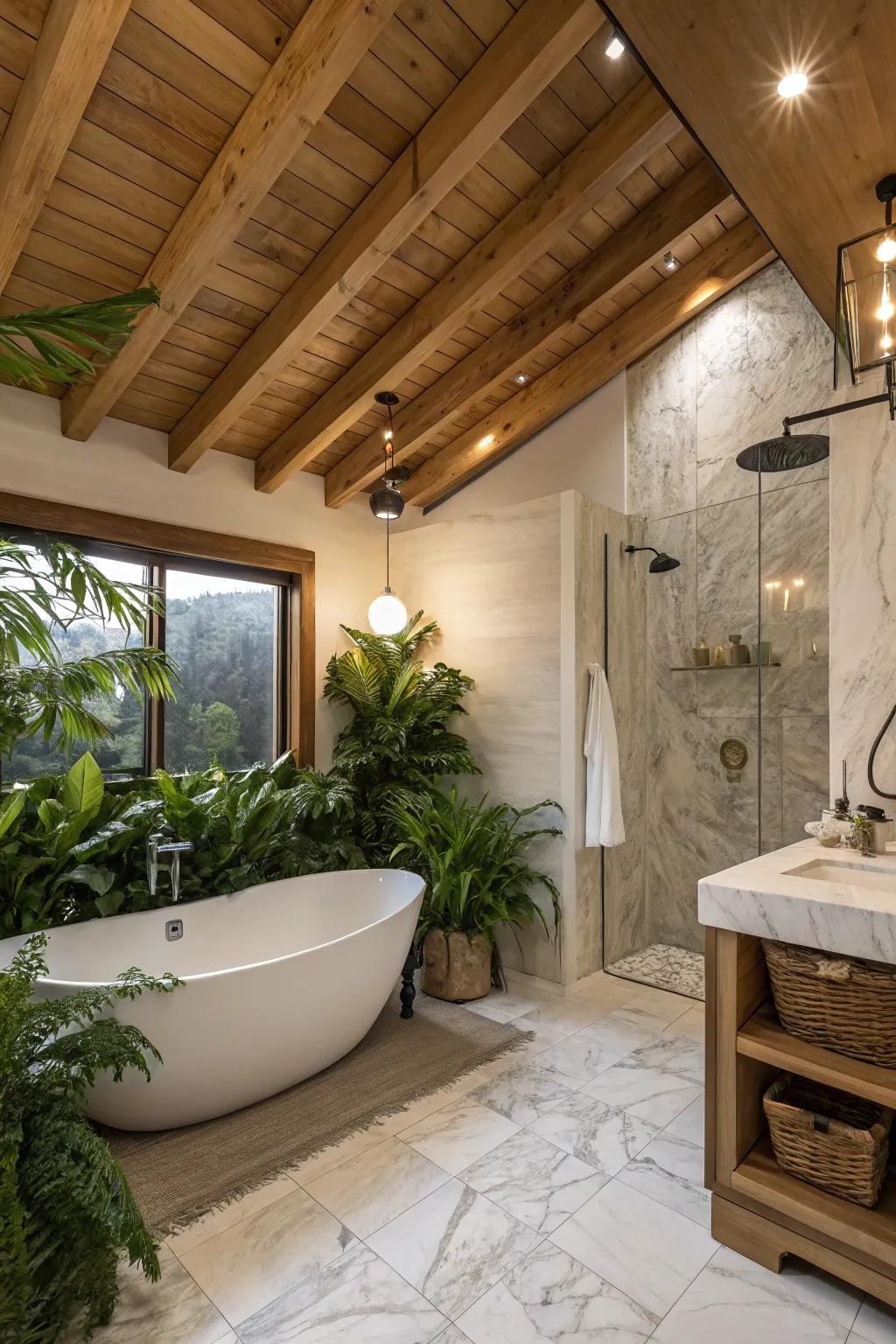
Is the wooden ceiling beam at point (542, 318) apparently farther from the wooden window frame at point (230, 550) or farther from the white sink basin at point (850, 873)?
the white sink basin at point (850, 873)

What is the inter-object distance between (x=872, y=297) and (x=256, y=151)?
1838 mm

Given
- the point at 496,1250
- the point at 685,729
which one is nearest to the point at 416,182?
the point at 685,729

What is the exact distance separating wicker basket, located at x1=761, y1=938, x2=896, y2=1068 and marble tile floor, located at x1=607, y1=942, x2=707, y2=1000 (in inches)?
68.4

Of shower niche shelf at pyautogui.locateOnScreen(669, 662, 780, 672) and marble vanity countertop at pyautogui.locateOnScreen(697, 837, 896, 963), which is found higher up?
shower niche shelf at pyautogui.locateOnScreen(669, 662, 780, 672)

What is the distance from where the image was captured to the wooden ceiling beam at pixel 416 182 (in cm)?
207

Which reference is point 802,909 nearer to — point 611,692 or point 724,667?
point 611,692

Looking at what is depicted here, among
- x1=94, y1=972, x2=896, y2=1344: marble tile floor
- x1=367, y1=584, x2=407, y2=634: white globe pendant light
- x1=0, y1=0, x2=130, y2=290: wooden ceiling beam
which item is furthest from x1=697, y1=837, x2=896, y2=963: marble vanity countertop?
x1=0, y1=0, x2=130, y2=290: wooden ceiling beam

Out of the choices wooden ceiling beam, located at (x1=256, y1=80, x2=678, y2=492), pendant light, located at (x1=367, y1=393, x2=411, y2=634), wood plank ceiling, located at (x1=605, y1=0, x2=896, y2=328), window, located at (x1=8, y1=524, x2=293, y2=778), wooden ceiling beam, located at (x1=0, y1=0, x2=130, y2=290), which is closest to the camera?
wood plank ceiling, located at (x1=605, y1=0, x2=896, y2=328)

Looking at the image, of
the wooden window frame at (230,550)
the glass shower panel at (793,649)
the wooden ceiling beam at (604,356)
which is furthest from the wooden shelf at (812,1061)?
the wooden ceiling beam at (604,356)

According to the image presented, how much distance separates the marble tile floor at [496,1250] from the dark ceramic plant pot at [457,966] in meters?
0.72

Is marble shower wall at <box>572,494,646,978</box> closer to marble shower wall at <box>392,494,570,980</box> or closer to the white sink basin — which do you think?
marble shower wall at <box>392,494,570,980</box>

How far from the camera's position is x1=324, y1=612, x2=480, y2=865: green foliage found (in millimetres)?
3684

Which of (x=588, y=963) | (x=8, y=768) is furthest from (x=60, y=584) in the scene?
(x=588, y=963)

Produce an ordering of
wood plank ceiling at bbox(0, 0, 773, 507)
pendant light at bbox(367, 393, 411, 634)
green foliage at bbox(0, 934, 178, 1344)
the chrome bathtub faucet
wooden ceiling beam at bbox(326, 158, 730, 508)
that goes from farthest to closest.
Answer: pendant light at bbox(367, 393, 411, 634)
wooden ceiling beam at bbox(326, 158, 730, 508)
the chrome bathtub faucet
wood plank ceiling at bbox(0, 0, 773, 507)
green foliage at bbox(0, 934, 178, 1344)
